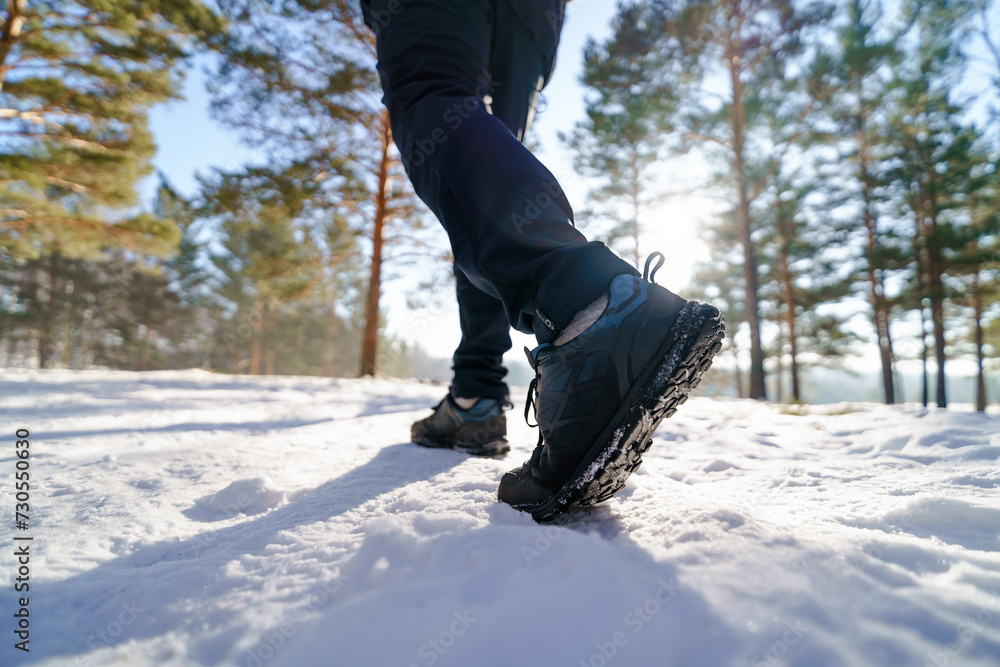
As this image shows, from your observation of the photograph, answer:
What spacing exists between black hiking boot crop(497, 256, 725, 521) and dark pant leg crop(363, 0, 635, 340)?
66mm

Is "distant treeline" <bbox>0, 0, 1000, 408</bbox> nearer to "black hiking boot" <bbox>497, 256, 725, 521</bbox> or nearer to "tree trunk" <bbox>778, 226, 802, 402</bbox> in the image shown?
"tree trunk" <bbox>778, 226, 802, 402</bbox>

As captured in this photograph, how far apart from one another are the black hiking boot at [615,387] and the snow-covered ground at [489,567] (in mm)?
78

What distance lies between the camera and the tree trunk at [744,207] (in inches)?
317

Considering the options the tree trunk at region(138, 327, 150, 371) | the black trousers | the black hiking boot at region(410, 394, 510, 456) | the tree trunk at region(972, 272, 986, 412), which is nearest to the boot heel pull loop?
the black trousers

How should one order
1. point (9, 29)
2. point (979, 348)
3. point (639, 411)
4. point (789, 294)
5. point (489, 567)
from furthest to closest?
point (789, 294)
point (979, 348)
point (9, 29)
point (639, 411)
point (489, 567)

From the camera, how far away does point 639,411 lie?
0.66 m

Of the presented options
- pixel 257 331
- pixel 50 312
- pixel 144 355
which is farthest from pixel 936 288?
pixel 50 312

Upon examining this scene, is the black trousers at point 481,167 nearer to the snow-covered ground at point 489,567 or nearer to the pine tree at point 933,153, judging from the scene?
the snow-covered ground at point 489,567

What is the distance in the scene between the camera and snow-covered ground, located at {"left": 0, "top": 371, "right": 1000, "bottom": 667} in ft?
1.30

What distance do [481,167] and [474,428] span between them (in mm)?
772

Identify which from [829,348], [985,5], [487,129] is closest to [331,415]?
[487,129]

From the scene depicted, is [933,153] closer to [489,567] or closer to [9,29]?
[489,567]

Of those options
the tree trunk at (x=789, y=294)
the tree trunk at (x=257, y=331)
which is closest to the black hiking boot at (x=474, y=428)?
the tree trunk at (x=789, y=294)

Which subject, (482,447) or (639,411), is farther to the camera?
(482,447)
